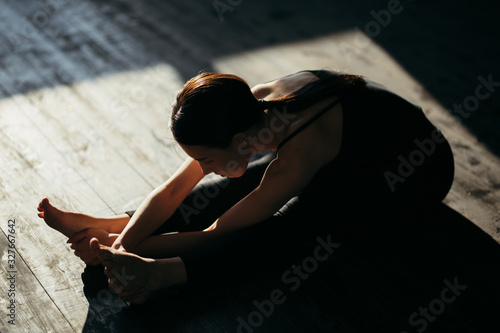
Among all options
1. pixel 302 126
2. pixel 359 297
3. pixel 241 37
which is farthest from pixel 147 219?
pixel 241 37

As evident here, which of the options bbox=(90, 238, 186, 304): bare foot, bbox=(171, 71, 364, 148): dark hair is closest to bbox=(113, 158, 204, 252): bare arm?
bbox=(90, 238, 186, 304): bare foot

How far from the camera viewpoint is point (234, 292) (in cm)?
150

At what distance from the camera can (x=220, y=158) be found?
4.43 feet

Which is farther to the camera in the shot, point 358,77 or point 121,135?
point 121,135

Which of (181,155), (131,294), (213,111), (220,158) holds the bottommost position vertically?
(181,155)

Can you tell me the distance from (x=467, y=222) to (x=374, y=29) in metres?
1.71

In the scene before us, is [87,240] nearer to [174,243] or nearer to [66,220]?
[66,220]

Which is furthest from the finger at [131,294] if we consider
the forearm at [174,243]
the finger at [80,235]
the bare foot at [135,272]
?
the finger at [80,235]

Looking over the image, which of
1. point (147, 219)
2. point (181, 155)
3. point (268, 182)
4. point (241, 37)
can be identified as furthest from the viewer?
point (241, 37)

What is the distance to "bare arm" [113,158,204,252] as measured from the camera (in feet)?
4.75

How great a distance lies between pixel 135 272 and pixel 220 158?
37 cm

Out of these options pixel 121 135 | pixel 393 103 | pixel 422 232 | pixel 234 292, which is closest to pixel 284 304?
pixel 234 292

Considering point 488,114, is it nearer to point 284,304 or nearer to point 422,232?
point 422,232

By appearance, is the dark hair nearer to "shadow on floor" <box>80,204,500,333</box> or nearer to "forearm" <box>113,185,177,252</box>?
"forearm" <box>113,185,177,252</box>
